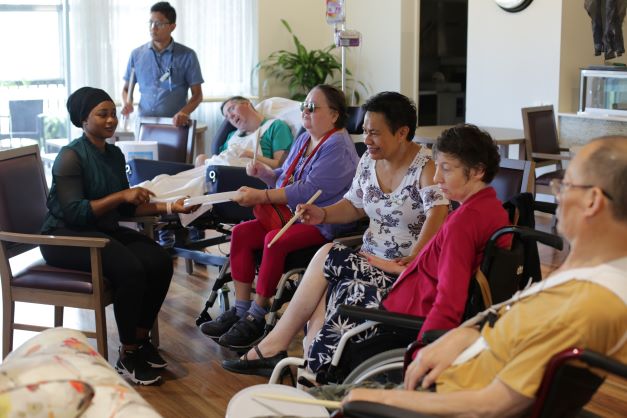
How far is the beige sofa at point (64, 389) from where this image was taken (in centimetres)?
A: 145

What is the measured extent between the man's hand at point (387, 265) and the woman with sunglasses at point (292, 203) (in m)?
0.58

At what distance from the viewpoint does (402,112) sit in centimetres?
305

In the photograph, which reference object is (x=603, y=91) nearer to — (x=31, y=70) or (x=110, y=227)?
(x=110, y=227)

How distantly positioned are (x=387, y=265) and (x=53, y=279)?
131 cm

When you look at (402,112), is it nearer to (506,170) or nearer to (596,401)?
(506,170)

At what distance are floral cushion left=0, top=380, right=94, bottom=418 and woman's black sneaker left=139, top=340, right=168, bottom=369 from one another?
198 cm

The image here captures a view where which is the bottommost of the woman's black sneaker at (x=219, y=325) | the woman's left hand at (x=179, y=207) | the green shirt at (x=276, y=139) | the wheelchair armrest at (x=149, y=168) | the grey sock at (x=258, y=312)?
the woman's black sneaker at (x=219, y=325)

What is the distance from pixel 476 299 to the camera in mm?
2279

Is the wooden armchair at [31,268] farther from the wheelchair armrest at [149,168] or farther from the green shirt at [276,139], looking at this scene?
the green shirt at [276,139]

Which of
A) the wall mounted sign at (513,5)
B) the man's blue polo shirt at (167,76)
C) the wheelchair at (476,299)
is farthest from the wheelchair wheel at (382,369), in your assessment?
the wall mounted sign at (513,5)

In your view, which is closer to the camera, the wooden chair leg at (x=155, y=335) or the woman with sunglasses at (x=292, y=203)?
the woman with sunglasses at (x=292, y=203)

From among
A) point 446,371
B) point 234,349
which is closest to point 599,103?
point 234,349

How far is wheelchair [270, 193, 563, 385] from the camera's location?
2.23m

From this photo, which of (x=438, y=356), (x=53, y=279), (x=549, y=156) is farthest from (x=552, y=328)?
(x=549, y=156)
